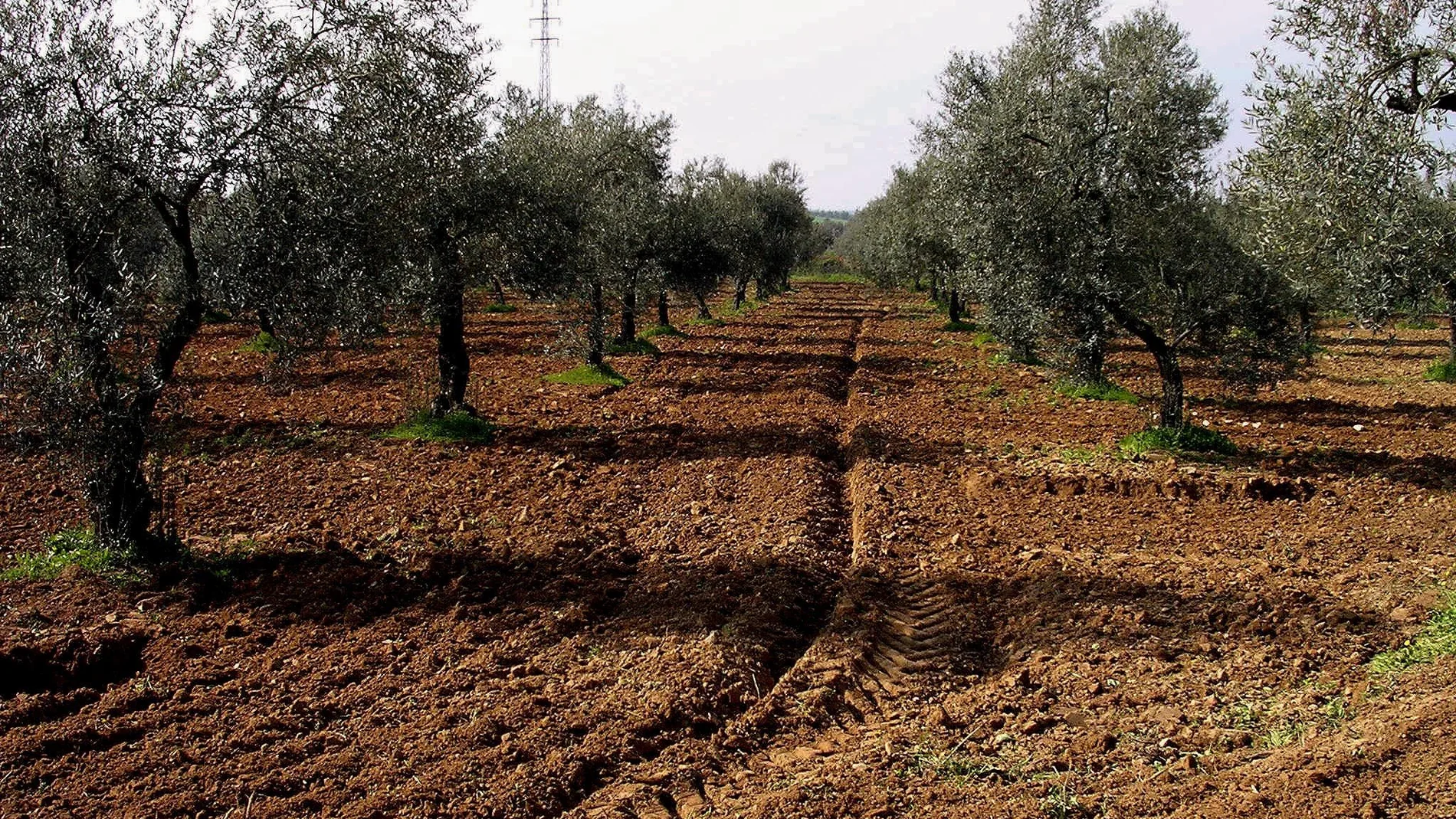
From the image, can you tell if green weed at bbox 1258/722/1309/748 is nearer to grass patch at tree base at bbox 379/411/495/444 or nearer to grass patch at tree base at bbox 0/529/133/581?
grass patch at tree base at bbox 0/529/133/581

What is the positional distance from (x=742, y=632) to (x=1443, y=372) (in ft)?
72.7

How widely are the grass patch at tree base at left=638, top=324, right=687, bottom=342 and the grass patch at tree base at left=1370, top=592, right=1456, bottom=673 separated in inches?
902

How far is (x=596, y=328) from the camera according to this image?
19.6m

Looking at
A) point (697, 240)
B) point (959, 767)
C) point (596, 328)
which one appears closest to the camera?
point (959, 767)

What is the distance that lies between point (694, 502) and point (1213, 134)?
12.2 m

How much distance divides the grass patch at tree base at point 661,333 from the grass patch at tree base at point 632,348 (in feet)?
A: 9.00

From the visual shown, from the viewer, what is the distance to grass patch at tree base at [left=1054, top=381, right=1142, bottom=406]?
1767cm

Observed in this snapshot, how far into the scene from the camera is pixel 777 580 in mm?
8312

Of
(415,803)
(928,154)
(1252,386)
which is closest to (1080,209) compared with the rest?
(1252,386)

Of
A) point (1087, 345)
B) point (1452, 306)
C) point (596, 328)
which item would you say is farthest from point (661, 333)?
point (1452, 306)

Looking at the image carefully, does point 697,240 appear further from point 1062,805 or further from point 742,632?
point 1062,805

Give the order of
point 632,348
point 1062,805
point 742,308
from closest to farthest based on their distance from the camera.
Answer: point 1062,805 < point 632,348 < point 742,308

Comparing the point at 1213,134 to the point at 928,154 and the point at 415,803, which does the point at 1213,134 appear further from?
the point at 415,803

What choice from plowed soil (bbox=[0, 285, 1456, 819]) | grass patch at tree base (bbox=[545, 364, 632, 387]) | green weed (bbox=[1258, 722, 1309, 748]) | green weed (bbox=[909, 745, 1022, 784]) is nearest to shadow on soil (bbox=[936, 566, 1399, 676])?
plowed soil (bbox=[0, 285, 1456, 819])
